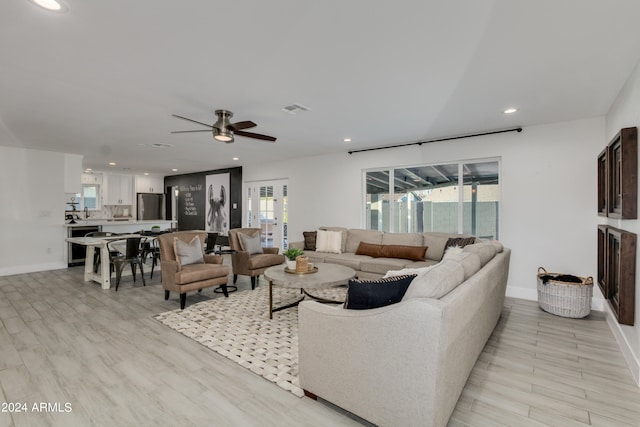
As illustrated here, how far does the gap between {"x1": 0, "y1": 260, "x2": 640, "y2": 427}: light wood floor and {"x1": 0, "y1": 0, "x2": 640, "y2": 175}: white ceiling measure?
2.53 m

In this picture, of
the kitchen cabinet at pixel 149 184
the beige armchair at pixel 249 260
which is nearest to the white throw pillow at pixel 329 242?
the beige armchair at pixel 249 260

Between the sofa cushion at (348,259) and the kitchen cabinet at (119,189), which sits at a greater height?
the kitchen cabinet at (119,189)

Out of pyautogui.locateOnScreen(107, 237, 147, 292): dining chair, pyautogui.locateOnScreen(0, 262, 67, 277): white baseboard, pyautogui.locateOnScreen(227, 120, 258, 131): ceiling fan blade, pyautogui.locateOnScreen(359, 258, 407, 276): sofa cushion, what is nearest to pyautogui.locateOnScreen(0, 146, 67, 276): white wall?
pyautogui.locateOnScreen(0, 262, 67, 277): white baseboard

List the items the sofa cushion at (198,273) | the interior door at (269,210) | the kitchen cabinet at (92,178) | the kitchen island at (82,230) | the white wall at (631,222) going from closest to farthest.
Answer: the white wall at (631,222), the sofa cushion at (198,273), the kitchen island at (82,230), the interior door at (269,210), the kitchen cabinet at (92,178)

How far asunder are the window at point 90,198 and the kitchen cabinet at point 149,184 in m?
1.18

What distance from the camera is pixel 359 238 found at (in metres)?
5.59

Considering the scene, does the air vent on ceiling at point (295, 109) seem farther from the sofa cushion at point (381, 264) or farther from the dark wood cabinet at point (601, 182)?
the dark wood cabinet at point (601, 182)

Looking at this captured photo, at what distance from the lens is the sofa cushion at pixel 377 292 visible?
181 cm

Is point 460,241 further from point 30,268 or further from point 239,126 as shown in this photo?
point 30,268

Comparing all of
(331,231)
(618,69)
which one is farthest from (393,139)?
(618,69)

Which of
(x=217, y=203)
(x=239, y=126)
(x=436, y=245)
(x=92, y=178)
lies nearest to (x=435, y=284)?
(x=239, y=126)

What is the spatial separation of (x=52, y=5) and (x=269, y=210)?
20.6 ft

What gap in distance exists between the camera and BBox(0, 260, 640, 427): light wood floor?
1902 mm

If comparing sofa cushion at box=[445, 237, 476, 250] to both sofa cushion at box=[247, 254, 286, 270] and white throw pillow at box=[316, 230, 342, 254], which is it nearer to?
white throw pillow at box=[316, 230, 342, 254]
